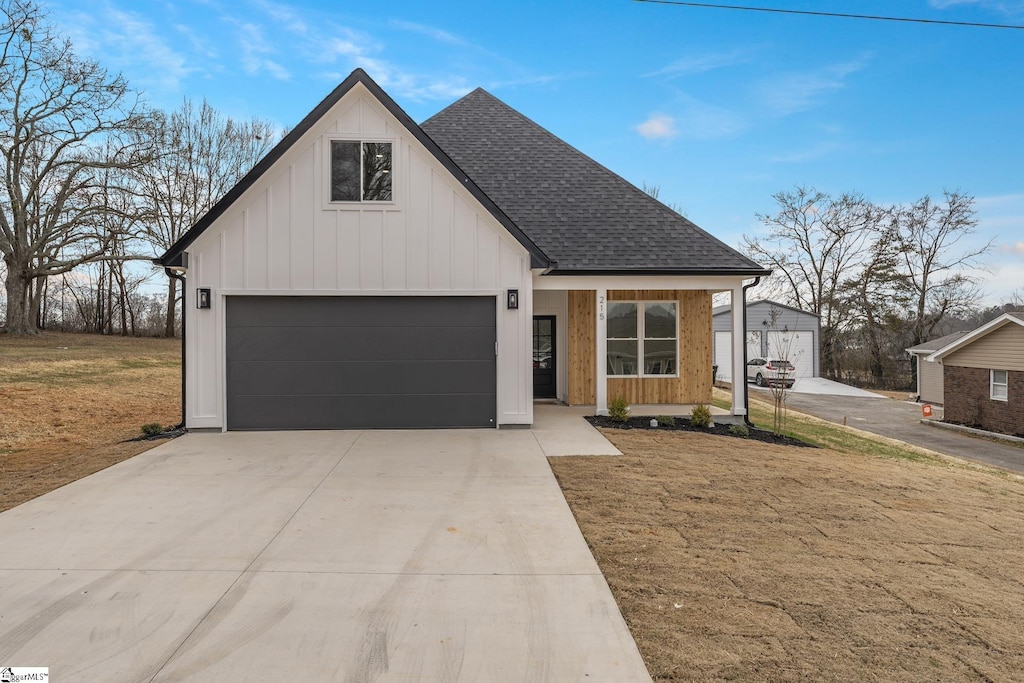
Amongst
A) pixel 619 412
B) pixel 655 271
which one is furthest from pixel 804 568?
pixel 655 271

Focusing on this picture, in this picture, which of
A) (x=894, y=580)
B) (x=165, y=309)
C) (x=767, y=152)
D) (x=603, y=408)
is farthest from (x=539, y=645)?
(x=165, y=309)

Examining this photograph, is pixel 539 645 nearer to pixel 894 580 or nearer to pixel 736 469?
pixel 894 580

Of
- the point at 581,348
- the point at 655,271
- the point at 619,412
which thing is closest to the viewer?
the point at 619,412

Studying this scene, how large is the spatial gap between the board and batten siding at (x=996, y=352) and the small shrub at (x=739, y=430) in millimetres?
15732

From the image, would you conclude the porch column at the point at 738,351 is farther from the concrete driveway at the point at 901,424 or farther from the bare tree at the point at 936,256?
the bare tree at the point at 936,256

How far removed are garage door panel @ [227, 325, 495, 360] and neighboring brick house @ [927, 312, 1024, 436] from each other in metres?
20.2

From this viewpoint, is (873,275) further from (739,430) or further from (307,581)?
(307,581)

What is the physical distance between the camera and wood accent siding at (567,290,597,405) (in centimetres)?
1248

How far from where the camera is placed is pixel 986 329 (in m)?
20.8

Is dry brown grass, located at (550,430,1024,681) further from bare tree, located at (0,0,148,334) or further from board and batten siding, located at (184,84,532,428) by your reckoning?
bare tree, located at (0,0,148,334)

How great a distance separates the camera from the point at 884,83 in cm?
1988

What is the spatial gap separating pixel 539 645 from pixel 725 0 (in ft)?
38.7

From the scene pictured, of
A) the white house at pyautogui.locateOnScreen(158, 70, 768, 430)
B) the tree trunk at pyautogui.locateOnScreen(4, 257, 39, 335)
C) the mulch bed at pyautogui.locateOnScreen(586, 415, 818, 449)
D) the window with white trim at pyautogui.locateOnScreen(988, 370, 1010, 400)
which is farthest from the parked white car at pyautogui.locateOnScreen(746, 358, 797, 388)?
the tree trunk at pyautogui.locateOnScreen(4, 257, 39, 335)

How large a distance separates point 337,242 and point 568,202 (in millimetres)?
5257
